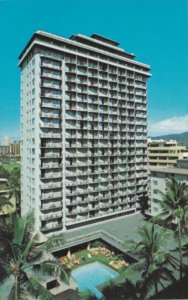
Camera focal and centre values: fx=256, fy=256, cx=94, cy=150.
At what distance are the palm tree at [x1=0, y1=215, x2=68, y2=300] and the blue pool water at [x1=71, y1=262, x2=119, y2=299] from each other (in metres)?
8.06

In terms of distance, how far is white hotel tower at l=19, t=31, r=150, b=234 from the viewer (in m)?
20.6

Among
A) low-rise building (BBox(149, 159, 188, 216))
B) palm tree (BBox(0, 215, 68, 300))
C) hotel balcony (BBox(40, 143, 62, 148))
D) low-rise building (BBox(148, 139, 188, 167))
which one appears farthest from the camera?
low-rise building (BBox(148, 139, 188, 167))

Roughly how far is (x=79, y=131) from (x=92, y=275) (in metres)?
11.7

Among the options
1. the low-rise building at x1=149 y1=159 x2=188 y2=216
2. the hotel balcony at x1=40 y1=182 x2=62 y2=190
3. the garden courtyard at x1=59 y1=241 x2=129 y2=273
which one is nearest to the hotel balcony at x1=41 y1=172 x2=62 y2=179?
the hotel balcony at x1=40 y1=182 x2=62 y2=190

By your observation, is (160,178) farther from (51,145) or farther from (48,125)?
(48,125)

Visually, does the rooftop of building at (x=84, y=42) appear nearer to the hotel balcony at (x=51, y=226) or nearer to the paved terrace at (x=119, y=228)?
the hotel balcony at (x=51, y=226)

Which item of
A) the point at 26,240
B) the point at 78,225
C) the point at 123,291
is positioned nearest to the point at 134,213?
the point at 78,225

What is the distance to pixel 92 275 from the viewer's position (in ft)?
50.7

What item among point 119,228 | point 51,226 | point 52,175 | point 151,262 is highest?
point 52,175

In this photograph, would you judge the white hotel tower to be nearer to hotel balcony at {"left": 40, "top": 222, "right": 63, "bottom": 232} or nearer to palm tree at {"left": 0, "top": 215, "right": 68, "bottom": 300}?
hotel balcony at {"left": 40, "top": 222, "right": 63, "bottom": 232}

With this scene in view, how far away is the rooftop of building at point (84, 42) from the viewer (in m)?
20.6

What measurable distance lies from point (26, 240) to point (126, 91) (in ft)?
71.1

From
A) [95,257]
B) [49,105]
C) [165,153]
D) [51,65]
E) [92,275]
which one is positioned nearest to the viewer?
[92,275]

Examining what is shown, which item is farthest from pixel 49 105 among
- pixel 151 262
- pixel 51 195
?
pixel 151 262
